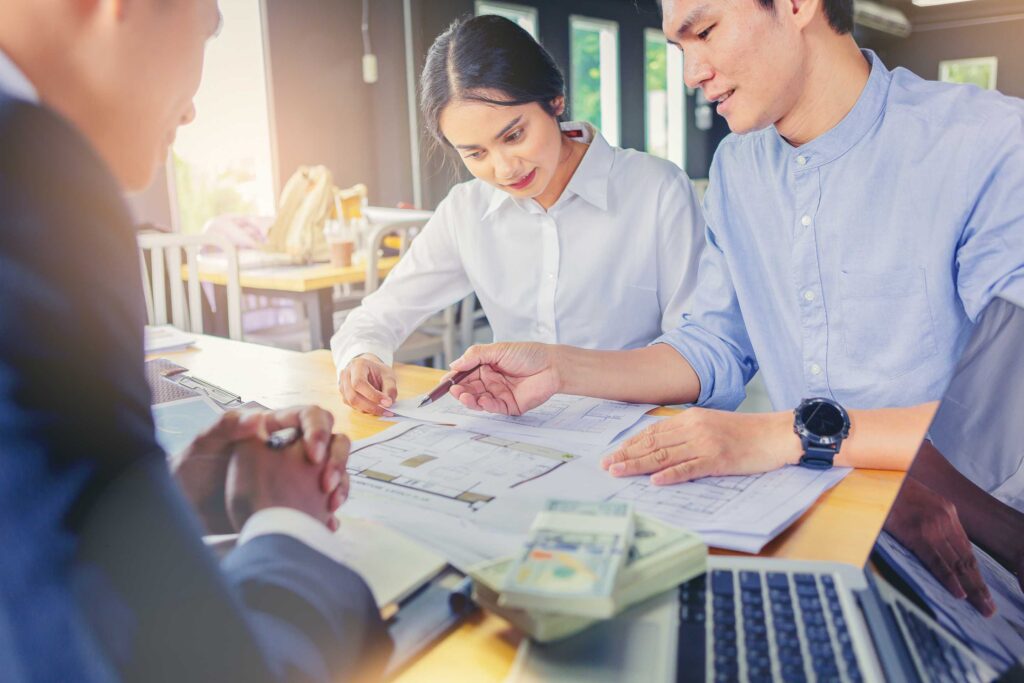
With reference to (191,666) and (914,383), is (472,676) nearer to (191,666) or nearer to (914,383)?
(191,666)

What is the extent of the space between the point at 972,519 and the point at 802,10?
1.91 ft

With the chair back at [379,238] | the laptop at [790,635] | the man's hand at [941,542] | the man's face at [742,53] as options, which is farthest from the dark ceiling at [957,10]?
the laptop at [790,635]

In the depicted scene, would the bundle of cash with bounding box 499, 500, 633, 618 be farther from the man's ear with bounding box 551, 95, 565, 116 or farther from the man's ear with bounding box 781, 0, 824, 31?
the man's ear with bounding box 551, 95, 565, 116

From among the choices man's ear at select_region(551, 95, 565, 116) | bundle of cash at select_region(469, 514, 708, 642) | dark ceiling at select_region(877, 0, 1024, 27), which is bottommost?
bundle of cash at select_region(469, 514, 708, 642)

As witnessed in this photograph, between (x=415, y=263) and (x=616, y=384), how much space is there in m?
0.57

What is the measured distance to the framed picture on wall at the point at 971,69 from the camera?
30.4 ft

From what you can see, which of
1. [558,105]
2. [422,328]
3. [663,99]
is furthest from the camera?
[663,99]

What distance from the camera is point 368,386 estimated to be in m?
0.86

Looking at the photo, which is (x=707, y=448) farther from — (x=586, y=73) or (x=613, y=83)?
(x=613, y=83)

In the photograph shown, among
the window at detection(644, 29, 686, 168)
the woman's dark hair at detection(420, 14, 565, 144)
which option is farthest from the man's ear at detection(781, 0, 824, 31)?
the window at detection(644, 29, 686, 168)

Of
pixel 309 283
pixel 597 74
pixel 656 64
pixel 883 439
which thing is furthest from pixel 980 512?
pixel 656 64

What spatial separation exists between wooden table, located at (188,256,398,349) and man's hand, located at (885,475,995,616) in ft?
5.99

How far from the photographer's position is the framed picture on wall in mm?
9273

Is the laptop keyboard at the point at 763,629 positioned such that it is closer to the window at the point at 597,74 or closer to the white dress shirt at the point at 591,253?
the white dress shirt at the point at 591,253
